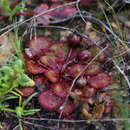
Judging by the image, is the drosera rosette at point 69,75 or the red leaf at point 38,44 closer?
the drosera rosette at point 69,75

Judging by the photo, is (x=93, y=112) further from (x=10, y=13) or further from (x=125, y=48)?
(x=10, y=13)

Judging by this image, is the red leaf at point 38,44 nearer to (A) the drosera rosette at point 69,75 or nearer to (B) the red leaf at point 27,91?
(A) the drosera rosette at point 69,75

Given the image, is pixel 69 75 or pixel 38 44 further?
pixel 38 44

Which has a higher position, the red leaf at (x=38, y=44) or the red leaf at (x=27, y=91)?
the red leaf at (x=38, y=44)

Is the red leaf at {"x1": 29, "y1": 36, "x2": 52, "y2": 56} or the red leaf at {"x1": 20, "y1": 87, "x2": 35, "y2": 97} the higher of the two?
the red leaf at {"x1": 29, "y1": 36, "x2": 52, "y2": 56}

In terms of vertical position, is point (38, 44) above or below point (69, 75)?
above

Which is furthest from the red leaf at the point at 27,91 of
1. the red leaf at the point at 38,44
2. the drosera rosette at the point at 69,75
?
the red leaf at the point at 38,44

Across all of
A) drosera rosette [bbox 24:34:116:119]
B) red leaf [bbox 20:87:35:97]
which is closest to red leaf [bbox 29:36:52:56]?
drosera rosette [bbox 24:34:116:119]

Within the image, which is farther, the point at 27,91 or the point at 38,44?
the point at 38,44

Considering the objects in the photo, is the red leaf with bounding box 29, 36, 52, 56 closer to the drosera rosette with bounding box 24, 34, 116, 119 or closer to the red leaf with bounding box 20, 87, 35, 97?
the drosera rosette with bounding box 24, 34, 116, 119

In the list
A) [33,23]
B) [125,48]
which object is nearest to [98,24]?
[125,48]

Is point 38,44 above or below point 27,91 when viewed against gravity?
above

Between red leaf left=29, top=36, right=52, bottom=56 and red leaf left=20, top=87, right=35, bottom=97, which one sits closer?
red leaf left=20, top=87, right=35, bottom=97
